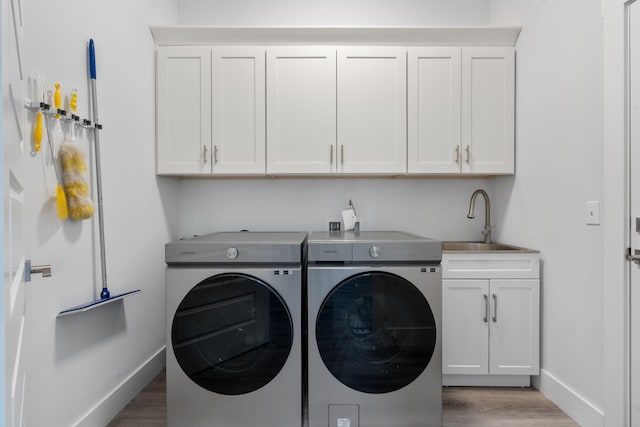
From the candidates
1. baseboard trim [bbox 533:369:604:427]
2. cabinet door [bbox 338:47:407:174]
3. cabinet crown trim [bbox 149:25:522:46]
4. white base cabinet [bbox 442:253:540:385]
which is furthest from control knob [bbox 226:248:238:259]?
baseboard trim [bbox 533:369:604:427]

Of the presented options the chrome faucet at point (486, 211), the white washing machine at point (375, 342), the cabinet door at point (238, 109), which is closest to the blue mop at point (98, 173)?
the cabinet door at point (238, 109)

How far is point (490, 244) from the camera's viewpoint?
2.68 meters

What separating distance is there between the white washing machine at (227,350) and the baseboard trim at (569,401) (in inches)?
56.8

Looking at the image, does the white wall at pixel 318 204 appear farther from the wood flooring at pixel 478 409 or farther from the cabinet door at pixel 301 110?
the wood flooring at pixel 478 409

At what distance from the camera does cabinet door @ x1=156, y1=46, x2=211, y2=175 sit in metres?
2.49

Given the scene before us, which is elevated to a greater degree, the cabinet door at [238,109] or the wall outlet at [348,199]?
the cabinet door at [238,109]

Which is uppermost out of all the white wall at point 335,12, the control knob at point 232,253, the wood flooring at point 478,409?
the white wall at point 335,12

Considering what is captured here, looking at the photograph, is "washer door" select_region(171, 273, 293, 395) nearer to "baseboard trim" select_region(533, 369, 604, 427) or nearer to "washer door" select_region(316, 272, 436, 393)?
"washer door" select_region(316, 272, 436, 393)

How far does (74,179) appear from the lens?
1.55m

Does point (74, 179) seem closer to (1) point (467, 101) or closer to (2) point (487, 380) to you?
(1) point (467, 101)

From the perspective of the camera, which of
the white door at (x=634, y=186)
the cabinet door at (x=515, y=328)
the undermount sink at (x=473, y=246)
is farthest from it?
the undermount sink at (x=473, y=246)

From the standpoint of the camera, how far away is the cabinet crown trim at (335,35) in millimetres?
2443

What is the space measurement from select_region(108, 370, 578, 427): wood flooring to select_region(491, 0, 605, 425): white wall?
0.32 feet

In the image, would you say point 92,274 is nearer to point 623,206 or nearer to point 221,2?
point 221,2
